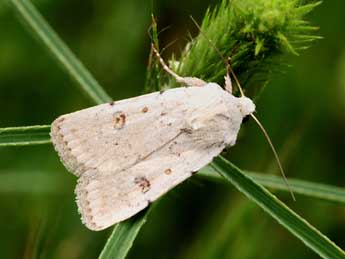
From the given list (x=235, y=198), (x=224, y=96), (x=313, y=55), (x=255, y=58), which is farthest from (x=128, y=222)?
(x=313, y=55)

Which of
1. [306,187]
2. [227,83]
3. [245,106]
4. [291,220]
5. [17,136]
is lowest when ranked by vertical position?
[306,187]

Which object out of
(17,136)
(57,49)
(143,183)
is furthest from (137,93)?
(17,136)

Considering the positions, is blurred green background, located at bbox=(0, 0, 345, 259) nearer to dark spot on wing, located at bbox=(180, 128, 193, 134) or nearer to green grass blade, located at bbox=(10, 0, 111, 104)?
dark spot on wing, located at bbox=(180, 128, 193, 134)

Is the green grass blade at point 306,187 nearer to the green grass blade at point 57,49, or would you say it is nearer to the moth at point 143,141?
the moth at point 143,141

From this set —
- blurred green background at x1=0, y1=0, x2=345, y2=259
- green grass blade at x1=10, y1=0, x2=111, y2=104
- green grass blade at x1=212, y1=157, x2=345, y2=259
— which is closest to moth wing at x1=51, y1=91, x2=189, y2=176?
green grass blade at x1=10, y1=0, x2=111, y2=104

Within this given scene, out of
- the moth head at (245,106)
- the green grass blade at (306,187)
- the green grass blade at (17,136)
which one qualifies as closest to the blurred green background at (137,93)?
the green grass blade at (306,187)

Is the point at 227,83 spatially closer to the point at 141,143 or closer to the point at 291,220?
the point at 141,143

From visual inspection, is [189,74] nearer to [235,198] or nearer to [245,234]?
[245,234]
